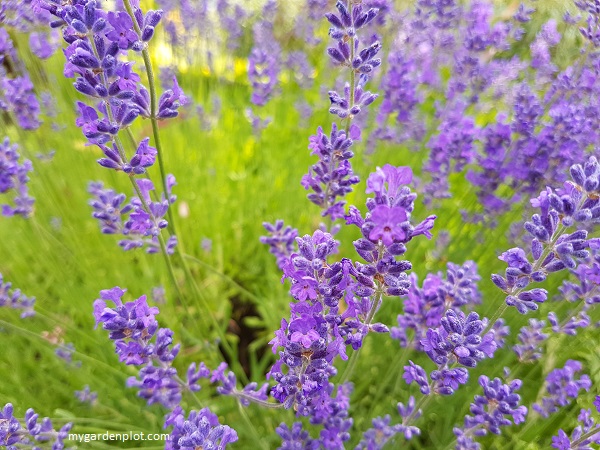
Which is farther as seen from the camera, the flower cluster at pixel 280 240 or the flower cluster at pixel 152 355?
the flower cluster at pixel 280 240

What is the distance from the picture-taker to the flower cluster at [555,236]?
1.06m

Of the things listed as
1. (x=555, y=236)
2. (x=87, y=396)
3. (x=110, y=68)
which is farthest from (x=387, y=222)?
(x=87, y=396)

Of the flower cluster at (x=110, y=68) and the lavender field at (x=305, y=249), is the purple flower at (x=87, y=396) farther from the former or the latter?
the flower cluster at (x=110, y=68)

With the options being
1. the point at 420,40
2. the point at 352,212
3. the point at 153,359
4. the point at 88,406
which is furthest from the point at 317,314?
the point at 420,40

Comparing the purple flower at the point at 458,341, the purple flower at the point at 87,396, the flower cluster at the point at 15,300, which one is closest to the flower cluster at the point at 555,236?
the purple flower at the point at 458,341

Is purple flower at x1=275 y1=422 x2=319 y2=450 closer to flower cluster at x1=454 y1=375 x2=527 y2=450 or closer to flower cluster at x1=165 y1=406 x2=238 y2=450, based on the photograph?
flower cluster at x1=165 y1=406 x2=238 y2=450

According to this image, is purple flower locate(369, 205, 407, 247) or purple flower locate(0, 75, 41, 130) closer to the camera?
purple flower locate(369, 205, 407, 247)

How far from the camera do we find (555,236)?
111 cm

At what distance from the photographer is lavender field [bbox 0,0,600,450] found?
1090 millimetres

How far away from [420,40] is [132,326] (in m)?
2.81

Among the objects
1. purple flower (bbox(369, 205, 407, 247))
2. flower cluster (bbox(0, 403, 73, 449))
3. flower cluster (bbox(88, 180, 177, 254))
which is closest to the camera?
purple flower (bbox(369, 205, 407, 247))

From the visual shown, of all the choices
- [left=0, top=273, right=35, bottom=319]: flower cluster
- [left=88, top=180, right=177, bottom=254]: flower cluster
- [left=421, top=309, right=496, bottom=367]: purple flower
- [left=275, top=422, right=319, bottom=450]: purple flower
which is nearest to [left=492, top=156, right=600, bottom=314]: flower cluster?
[left=421, top=309, right=496, bottom=367]: purple flower

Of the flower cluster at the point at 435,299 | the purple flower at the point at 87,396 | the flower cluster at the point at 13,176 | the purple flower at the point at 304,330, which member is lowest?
the purple flower at the point at 87,396

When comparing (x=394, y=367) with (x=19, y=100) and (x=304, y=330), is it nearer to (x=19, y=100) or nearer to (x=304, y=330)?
(x=304, y=330)
